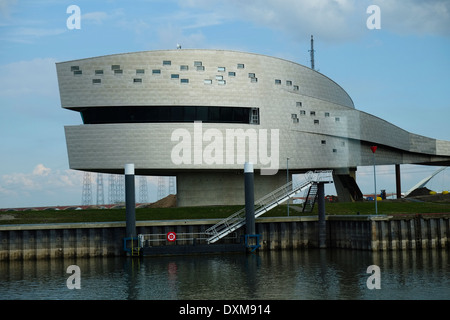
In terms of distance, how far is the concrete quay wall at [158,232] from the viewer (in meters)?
42.3

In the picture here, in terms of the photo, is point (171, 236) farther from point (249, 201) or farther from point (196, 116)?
point (196, 116)

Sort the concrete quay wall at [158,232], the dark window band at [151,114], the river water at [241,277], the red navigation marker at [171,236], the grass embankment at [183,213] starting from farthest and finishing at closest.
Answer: the dark window band at [151,114] → the grass embankment at [183,213] → the concrete quay wall at [158,232] → the red navigation marker at [171,236] → the river water at [241,277]

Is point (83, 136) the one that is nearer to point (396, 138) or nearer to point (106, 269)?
point (106, 269)

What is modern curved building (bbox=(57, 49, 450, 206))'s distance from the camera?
59.3 metres

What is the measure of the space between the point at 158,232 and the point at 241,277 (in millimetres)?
13007

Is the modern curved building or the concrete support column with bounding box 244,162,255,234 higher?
the modern curved building

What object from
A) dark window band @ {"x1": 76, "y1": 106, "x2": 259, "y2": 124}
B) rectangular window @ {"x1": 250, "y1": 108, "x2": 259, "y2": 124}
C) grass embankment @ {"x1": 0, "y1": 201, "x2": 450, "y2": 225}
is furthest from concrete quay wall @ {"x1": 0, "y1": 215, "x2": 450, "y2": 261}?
rectangular window @ {"x1": 250, "y1": 108, "x2": 259, "y2": 124}

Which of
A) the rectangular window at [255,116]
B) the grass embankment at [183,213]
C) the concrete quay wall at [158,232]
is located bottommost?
the concrete quay wall at [158,232]

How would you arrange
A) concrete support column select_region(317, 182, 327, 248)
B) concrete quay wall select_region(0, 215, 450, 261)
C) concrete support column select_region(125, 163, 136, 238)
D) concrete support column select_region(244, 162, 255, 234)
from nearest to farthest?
concrete support column select_region(125, 163, 136, 238), concrete quay wall select_region(0, 215, 450, 261), concrete support column select_region(244, 162, 255, 234), concrete support column select_region(317, 182, 327, 248)

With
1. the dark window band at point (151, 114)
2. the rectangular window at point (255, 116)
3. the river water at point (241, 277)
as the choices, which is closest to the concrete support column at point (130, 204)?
the river water at point (241, 277)

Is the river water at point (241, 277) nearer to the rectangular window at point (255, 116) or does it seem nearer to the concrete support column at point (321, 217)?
the concrete support column at point (321, 217)

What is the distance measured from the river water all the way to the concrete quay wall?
1.17 m

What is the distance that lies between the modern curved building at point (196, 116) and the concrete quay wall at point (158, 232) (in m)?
16.7

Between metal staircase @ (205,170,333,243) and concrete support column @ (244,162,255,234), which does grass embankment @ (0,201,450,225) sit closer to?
metal staircase @ (205,170,333,243)
